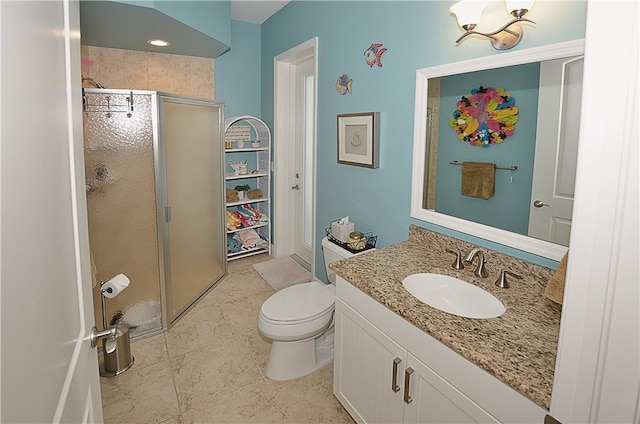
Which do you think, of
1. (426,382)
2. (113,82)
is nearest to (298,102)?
(113,82)

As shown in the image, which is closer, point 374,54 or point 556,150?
point 556,150

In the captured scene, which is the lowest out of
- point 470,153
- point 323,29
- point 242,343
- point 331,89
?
point 242,343

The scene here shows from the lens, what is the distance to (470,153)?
6.18 feet

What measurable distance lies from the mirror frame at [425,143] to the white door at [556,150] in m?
0.04

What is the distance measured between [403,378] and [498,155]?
1.08 metres

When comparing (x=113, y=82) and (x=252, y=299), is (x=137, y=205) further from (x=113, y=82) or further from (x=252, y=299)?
(x=113, y=82)

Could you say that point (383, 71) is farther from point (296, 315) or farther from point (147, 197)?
point (147, 197)

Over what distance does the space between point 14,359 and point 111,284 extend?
1.97m

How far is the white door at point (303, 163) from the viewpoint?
3.66m

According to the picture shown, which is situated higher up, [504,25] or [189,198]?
[504,25]

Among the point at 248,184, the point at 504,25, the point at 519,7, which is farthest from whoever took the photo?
the point at 248,184

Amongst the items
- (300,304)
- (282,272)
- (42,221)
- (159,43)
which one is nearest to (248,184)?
(282,272)

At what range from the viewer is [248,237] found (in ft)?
13.5

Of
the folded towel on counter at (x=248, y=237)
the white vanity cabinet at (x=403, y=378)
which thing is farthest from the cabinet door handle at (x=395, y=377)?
the folded towel on counter at (x=248, y=237)
